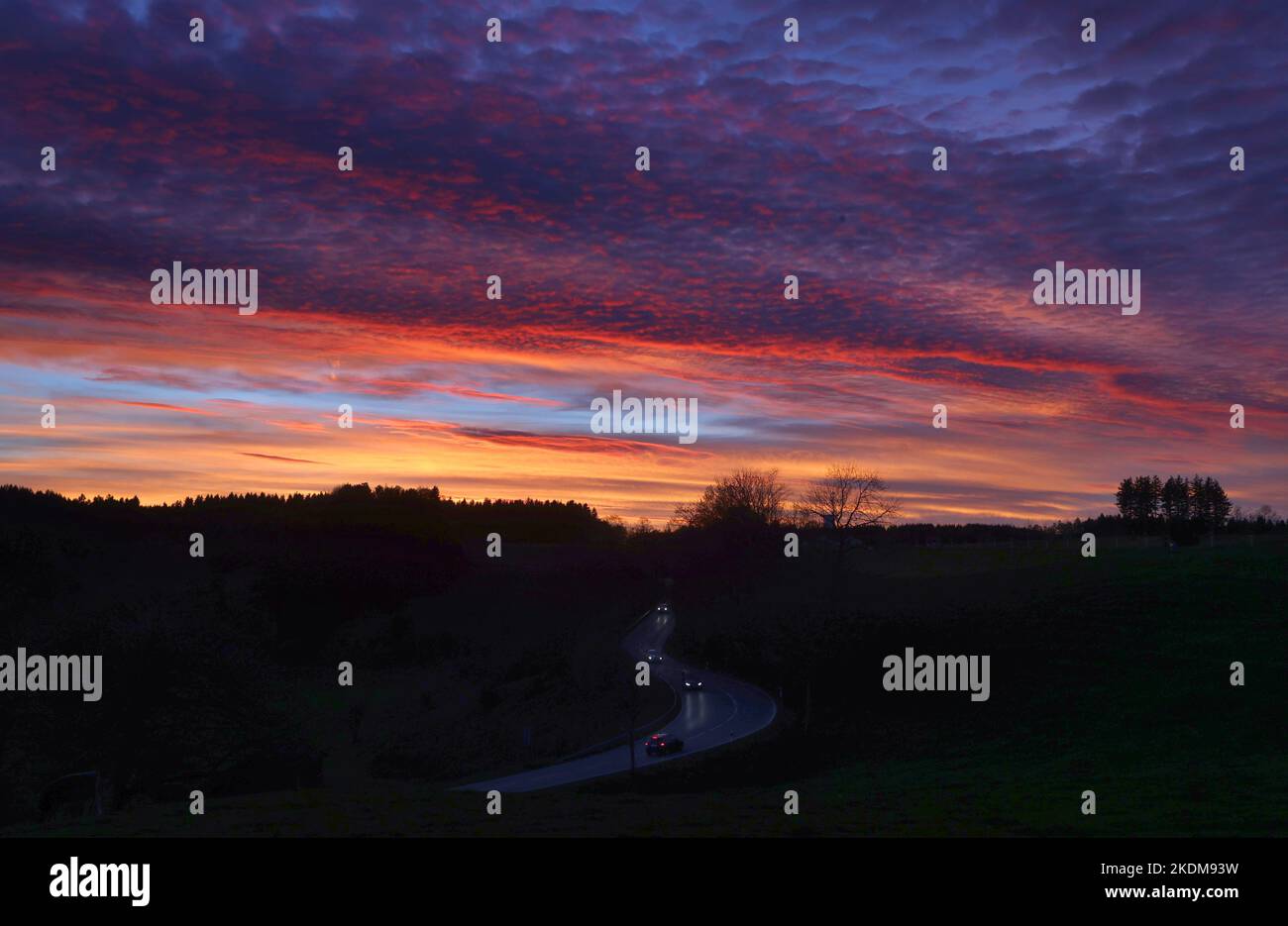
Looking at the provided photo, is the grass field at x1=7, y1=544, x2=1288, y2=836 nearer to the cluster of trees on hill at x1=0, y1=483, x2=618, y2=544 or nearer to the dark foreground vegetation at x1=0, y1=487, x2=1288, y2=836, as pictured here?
the dark foreground vegetation at x1=0, y1=487, x2=1288, y2=836

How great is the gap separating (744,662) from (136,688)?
49.8 m

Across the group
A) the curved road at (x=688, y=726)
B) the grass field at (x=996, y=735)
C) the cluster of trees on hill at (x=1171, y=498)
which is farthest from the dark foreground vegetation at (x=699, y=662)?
the cluster of trees on hill at (x=1171, y=498)

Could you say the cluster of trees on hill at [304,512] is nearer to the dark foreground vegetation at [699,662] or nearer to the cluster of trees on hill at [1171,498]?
the dark foreground vegetation at [699,662]

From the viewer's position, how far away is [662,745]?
53.1 m

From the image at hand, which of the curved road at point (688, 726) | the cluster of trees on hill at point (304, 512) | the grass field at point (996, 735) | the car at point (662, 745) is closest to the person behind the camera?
the grass field at point (996, 735)

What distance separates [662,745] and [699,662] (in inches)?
1595

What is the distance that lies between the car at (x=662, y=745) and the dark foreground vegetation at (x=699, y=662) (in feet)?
8.55

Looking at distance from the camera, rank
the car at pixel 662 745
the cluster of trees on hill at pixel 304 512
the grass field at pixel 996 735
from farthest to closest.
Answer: the cluster of trees on hill at pixel 304 512
the car at pixel 662 745
the grass field at pixel 996 735

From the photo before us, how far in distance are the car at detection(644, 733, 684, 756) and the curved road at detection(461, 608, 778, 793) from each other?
1.17 feet

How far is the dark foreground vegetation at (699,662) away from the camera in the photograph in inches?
1052

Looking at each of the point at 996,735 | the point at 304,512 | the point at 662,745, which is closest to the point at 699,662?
the point at 662,745
